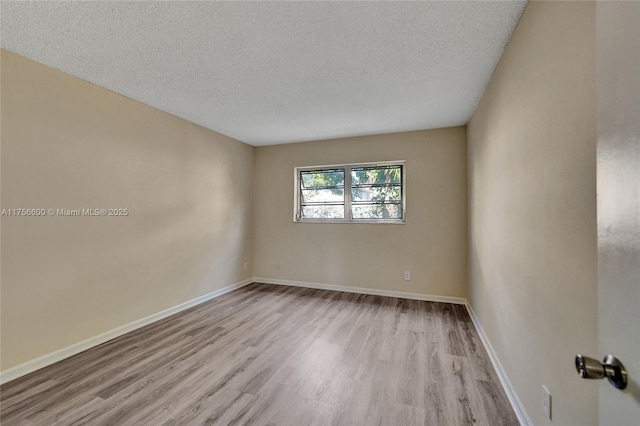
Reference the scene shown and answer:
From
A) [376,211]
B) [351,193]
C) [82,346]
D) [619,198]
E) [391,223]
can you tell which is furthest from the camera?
[351,193]

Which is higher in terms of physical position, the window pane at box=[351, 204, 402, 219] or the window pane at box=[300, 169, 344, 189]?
Answer: the window pane at box=[300, 169, 344, 189]

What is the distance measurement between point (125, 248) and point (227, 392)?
186cm

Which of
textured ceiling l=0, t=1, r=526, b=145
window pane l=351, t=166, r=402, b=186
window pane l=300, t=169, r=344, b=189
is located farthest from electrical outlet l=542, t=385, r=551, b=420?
window pane l=300, t=169, r=344, b=189

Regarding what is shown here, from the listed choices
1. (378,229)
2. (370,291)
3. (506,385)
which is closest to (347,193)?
(378,229)

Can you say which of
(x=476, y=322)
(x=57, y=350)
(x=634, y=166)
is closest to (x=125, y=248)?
(x=57, y=350)

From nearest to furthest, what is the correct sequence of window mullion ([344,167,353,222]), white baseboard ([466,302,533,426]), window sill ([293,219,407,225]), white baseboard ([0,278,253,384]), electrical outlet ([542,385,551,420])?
electrical outlet ([542,385,551,420]), white baseboard ([466,302,533,426]), white baseboard ([0,278,253,384]), window sill ([293,219,407,225]), window mullion ([344,167,353,222])

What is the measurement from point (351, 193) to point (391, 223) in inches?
31.2

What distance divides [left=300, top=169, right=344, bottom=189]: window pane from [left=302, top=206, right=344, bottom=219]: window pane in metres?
0.36

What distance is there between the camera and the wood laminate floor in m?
1.60

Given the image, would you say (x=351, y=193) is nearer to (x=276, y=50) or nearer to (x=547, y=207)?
(x=276, y=50)

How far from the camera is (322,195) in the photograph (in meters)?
4.41

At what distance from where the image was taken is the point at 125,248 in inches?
107

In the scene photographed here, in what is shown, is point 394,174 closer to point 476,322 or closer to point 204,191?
point 476,322

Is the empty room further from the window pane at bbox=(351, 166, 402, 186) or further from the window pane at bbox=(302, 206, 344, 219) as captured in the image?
the window pane at bbox=(302, 206, 344, 219)
